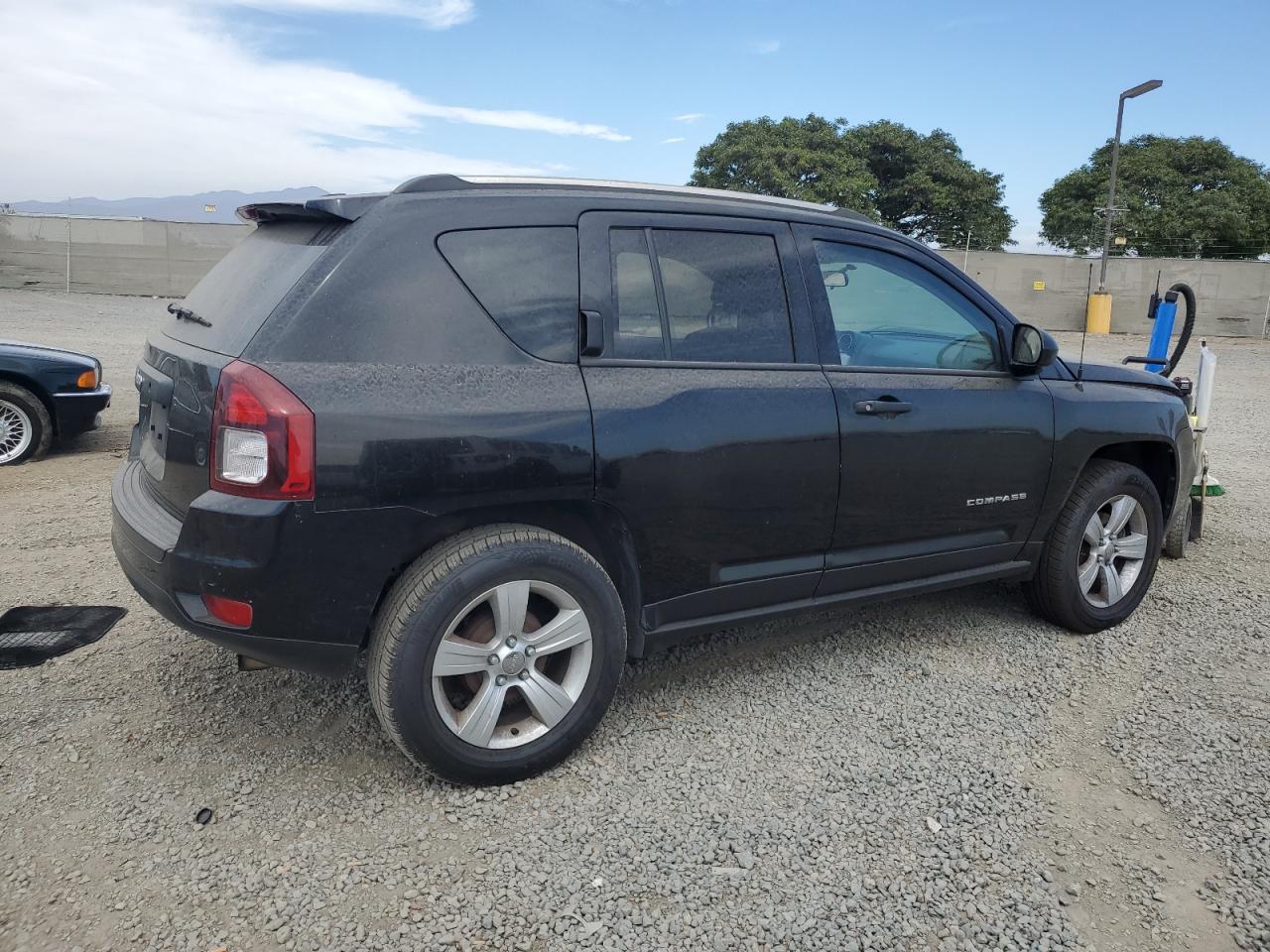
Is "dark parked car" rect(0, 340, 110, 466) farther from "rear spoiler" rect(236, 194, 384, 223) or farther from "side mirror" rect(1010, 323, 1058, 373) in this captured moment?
"side mirror" rect(1010, 323, 1058, 373)

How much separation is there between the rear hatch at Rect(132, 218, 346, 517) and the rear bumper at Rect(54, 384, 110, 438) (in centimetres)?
448

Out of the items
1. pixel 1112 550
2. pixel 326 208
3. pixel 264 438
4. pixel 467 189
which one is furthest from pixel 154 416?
pixel 1112 550

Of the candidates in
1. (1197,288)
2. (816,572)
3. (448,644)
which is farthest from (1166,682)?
(1197,288)

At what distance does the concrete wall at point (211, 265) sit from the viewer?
85.0 feet

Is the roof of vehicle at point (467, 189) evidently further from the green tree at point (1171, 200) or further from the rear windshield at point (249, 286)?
the green tree at point (1171, 200)

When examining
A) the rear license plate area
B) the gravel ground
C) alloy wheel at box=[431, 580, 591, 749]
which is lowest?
the gravel ground

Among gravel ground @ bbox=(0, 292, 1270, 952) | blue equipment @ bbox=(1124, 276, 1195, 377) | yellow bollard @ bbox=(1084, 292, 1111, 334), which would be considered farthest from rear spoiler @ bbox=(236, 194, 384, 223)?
yellow bollard @ bbox=(1084, 292, 1111, 334)

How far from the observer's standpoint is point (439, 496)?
2.80m

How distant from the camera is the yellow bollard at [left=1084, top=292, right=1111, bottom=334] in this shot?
27828 millimetres

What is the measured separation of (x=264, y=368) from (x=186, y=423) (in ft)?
1.17

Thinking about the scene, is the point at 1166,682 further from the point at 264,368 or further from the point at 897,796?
the point at 264,368

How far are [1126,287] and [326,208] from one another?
3074 cm

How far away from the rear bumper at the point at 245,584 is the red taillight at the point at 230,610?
2 centimetres

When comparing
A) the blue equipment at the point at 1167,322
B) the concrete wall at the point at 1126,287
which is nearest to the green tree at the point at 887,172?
the concrete wall at the point at 1126,287
